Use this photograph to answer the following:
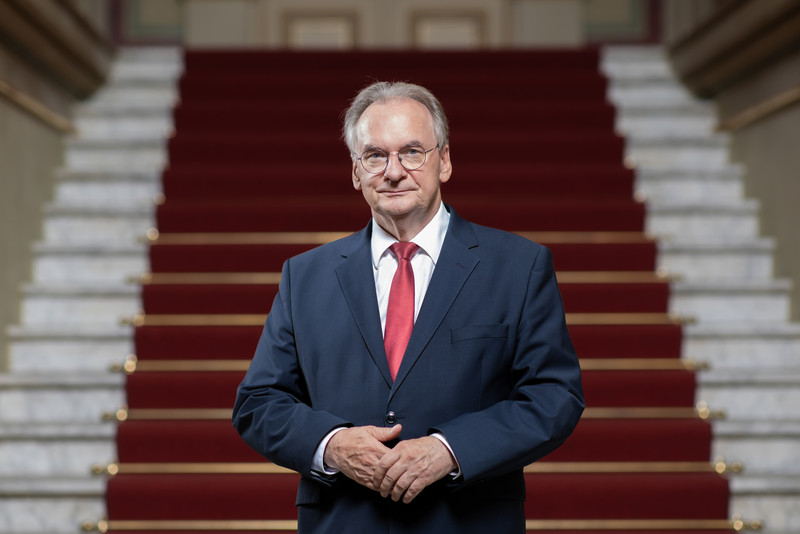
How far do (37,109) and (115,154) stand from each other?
0.59m

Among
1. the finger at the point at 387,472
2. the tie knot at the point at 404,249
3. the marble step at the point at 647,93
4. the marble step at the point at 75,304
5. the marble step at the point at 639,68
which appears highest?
the marble step at the point at 639,68

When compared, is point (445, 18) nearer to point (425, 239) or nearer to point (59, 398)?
point (59, 398)

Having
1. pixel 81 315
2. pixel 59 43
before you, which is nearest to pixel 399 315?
pixel 81 315

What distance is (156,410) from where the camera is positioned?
3490 mm

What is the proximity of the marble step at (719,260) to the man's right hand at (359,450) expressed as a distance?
2940mm

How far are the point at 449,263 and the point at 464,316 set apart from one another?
0.32ft

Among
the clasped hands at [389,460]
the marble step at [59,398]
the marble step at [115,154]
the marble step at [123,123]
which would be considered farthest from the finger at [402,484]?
the marble step at [123,123]

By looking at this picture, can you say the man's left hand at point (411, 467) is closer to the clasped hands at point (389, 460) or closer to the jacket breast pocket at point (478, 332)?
the clasped hands at point (389, 460)

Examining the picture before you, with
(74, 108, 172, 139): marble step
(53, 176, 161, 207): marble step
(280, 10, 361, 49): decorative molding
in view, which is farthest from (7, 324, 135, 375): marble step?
(280, 10, 361, 49): decorative molding

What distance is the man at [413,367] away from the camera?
1.43 m

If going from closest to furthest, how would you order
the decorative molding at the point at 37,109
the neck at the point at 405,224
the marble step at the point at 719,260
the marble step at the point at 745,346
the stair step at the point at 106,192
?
the neck at the point at 405,224
the marble step at the point at 745,346
the decorative molding at the point at 37,109
the marble step at the point at 719,260
the stair step at the point at 106,192

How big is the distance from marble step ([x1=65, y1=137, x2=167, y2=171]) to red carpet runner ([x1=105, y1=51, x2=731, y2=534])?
0.37 feet

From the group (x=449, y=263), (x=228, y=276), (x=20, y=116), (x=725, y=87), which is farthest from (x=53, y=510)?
(x=725, y=87)

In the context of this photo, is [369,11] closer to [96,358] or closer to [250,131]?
[250,131]
